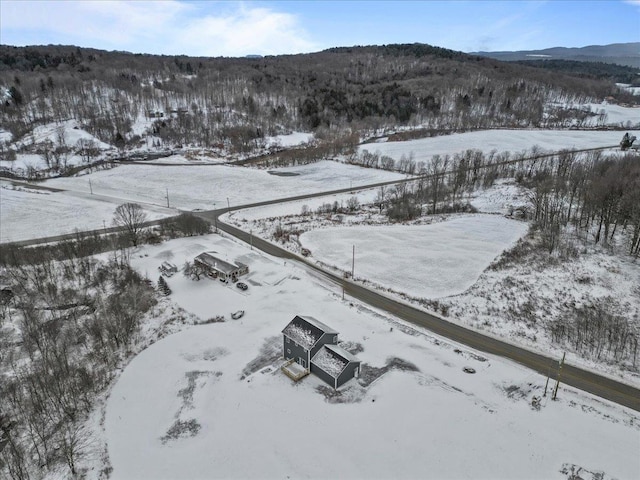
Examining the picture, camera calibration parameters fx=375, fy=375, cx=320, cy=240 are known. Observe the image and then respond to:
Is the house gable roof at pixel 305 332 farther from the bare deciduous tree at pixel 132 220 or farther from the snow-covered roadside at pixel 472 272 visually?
the bare deciduous tree at pixel 132 220

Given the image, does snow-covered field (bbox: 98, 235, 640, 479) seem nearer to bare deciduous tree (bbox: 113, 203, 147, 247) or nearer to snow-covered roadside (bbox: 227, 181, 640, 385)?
snow-covered roadside (bbox: 227, 181, 640, 385)

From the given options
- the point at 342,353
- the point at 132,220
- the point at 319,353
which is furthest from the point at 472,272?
the point at 132,220

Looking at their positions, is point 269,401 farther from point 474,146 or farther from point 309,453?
point 474,146

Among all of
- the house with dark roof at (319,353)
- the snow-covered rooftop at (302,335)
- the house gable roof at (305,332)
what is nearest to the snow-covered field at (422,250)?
the house with dark roof at (319,353)

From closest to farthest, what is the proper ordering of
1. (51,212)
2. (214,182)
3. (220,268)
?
(220,268) → (51,212) → (214,182)

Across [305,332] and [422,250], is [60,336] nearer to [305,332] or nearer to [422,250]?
[305,332]

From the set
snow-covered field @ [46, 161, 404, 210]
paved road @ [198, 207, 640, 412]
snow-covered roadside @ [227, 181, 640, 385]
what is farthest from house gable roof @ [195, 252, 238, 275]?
snow-covered field @ [46, 161, 404, 210]
